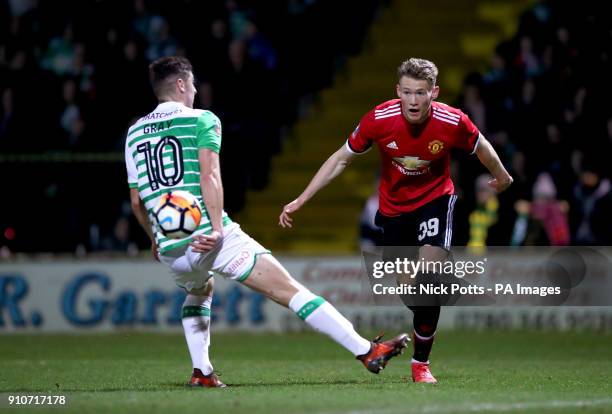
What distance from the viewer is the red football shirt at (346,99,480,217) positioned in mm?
9312

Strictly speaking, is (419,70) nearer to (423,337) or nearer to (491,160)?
(491,160)

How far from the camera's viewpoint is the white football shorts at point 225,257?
27.3ft

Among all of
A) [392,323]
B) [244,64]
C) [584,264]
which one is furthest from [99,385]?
[244,64]

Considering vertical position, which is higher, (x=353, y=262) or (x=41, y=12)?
(x=41, y=12)

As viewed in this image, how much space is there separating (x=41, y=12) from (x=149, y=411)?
46.6 feet

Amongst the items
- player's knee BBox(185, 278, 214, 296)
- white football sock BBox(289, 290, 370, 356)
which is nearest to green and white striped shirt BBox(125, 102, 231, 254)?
player's knee BBox(185, 278, 214, 296)

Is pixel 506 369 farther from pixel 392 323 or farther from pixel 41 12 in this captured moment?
pixel 41 12

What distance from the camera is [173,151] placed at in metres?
8.39

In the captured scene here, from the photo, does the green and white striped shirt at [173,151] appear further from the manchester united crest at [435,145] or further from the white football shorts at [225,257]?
the manchester united crest at [435,145]

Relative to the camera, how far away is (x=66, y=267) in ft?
53.9

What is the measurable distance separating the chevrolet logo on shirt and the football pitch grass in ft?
5.33

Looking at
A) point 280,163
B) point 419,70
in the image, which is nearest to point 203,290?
point 419,70

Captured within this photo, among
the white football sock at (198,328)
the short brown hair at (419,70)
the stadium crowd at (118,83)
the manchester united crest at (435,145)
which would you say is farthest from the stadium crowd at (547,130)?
the white football sock at (198,328)

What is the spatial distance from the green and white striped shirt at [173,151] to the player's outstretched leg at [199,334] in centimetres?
74
